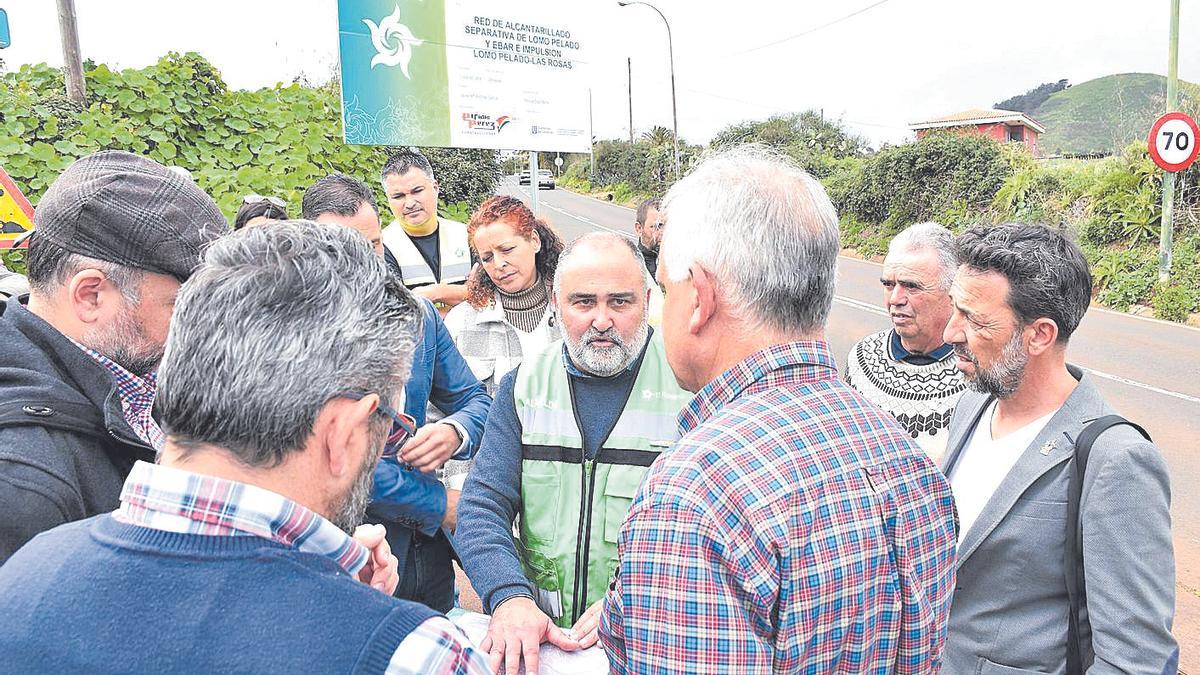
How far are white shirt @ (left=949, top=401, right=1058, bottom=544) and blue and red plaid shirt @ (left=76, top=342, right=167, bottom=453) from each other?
184 cm

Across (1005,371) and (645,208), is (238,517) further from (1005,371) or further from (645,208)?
(645,208)

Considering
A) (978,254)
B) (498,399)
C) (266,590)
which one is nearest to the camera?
(266,590)

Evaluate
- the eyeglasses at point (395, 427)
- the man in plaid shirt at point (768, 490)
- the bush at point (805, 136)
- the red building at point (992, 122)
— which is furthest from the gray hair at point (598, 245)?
the red building at point (992, 122)

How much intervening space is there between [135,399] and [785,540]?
1260 millimetres

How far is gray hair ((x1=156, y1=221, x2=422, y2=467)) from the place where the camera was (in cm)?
97

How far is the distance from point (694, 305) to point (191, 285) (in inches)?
31.3

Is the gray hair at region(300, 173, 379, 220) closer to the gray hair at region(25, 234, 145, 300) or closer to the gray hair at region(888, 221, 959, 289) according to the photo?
the gray hair at region(25, 234, 145, 300)

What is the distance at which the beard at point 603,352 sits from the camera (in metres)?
2.30

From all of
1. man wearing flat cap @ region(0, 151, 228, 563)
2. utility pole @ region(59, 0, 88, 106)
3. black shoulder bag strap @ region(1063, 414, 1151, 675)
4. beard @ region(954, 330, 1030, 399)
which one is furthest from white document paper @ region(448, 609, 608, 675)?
utility pole @ region(59, 0, 88, 106)

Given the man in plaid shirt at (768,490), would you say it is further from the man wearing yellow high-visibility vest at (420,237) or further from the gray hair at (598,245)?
the man wearing yellow high-visibility vest at (420,237)

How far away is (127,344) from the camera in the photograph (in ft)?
5.10

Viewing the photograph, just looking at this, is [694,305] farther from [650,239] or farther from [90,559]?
[650,239]

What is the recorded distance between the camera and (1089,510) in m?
1.73

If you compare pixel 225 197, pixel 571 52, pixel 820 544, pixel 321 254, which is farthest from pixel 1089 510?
pixel 225 197
